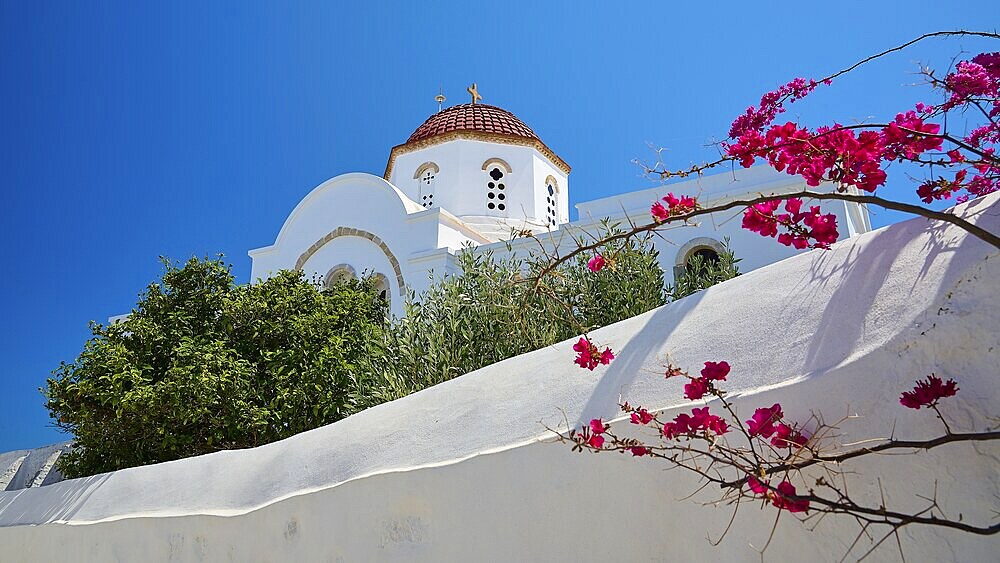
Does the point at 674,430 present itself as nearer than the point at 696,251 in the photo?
Yes

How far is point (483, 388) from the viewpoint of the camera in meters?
3.79

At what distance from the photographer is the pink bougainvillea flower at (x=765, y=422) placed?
2199 millimetres

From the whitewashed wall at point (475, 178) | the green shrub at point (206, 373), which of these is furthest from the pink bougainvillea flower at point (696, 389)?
the whitewashed wall at point (475, 178)

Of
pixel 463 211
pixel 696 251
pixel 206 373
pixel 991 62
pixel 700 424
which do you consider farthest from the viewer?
pixel 463 211

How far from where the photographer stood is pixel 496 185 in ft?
52.5

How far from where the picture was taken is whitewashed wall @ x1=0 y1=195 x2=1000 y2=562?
2.33 meters

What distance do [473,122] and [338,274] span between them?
5.23 metres

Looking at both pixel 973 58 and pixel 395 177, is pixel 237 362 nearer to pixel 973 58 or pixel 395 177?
pixel 973 58

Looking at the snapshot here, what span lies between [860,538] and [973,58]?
6.48ft

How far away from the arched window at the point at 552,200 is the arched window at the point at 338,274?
4.82 m

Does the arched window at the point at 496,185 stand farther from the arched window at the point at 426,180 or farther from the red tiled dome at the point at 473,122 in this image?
the arched window at the point at 426,180

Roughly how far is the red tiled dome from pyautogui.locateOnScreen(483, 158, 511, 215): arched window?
2.62 ft

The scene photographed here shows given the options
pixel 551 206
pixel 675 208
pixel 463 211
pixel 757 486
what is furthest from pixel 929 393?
pixel 551 206

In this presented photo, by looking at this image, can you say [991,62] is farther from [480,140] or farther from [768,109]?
[480,140]
